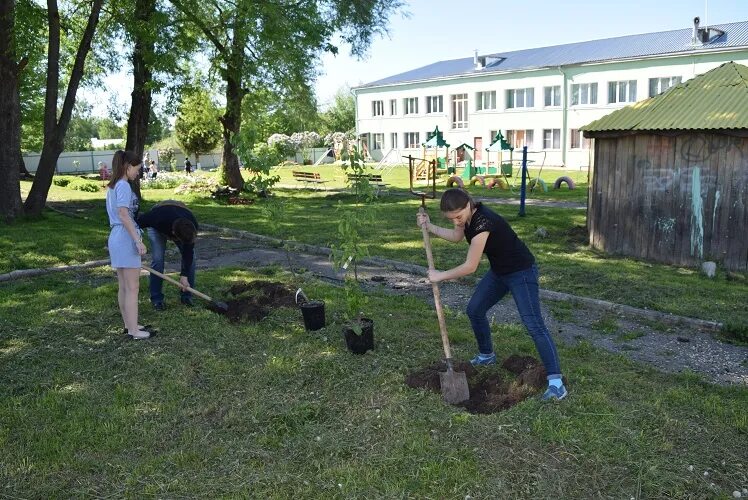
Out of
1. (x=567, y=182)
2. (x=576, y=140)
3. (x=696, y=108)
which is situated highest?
(x=576, y=140)

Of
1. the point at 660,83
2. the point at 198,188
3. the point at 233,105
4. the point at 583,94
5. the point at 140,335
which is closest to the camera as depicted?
the point at 140,335

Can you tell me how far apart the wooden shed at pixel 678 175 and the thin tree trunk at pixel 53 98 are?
1098 cm

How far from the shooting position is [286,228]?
14695 millimetres

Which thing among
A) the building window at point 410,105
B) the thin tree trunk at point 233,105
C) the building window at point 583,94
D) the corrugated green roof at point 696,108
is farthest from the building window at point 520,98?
the corrugated green roof at point 696,108

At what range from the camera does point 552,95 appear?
131 ft

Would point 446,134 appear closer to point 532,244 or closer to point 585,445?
point 532,244

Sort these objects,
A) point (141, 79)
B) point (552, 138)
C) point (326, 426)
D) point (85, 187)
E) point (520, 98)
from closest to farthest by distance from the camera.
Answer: point (326, 426) < point (141, 79) < point (85, 187) < point (552, 138) < point (520, 98)

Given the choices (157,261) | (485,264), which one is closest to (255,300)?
(157,261)

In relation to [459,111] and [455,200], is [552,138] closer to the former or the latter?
[459,111]

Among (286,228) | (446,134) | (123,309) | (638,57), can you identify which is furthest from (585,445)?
(446,134)

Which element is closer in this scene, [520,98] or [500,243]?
[500,243]

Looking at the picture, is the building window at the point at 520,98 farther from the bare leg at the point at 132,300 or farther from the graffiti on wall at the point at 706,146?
the bare leg at the point at 132,300

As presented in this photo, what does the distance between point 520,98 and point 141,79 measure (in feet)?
96.0

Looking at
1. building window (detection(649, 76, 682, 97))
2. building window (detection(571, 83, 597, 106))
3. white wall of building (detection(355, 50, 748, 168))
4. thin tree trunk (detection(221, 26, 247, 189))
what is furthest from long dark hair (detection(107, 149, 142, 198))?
building window (detection(571, 83, 597, 106))
